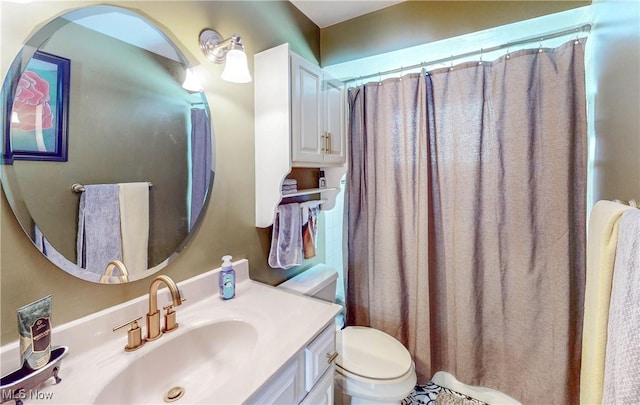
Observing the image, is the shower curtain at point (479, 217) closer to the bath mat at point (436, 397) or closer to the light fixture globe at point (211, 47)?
the bath mat at point (436, 397)

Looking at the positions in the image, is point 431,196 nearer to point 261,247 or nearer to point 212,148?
point 261,247

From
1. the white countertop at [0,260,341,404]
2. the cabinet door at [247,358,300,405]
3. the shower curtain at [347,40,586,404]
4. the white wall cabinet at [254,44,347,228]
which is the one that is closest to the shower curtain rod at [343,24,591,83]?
the shower curtain at [347,40,586,404]

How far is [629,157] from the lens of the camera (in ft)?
3.00

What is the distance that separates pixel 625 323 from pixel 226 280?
120cm

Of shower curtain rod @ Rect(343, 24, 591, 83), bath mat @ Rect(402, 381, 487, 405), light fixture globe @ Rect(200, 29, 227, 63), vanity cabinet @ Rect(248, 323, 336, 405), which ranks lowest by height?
bath mat @ Rect(402, 381, 487, 405)

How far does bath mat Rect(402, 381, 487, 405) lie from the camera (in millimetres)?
1564

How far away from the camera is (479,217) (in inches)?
59.9

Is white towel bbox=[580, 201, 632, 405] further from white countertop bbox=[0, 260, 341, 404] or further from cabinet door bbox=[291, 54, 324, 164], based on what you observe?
cabinet door bbox=[291, 54, 324, 164]

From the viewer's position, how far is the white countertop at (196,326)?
0.66m

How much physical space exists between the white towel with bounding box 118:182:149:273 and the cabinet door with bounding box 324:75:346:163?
0.94 meters

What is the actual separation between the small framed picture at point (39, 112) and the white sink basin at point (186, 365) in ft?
2.08

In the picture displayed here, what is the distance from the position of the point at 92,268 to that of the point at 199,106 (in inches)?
27.6

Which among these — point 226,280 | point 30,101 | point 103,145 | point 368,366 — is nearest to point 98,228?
point 103,145

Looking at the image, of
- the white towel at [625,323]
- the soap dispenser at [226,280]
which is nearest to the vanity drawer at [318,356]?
the soap dispenser at [226,280]
